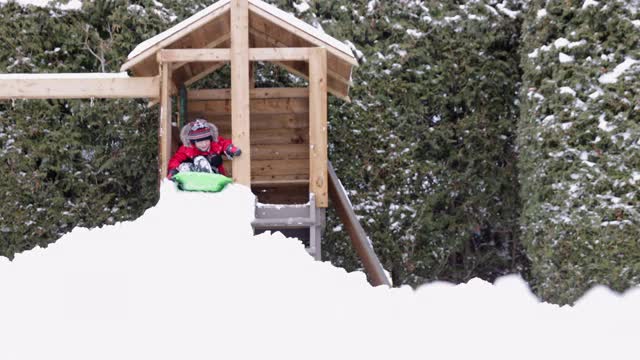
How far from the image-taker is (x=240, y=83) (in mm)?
6812

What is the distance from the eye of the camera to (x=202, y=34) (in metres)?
7.48

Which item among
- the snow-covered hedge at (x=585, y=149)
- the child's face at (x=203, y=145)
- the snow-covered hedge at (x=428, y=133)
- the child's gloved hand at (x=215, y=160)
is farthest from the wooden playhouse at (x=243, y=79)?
the snow-covered hedge at (x=585, y=149)

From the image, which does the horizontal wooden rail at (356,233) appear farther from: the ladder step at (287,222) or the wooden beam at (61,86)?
the wooden beam at (61,86)

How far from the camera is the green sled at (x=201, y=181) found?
6.68 metres

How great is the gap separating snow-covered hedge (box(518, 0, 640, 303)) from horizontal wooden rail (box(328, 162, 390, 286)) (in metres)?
1.44

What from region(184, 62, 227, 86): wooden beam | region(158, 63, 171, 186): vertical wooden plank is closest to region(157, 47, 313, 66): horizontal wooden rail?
region(158, 63, 171, 186): vertical wooden plank

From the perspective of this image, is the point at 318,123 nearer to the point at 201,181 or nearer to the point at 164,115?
the point at 201,181

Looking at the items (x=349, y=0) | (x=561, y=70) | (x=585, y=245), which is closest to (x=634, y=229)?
(x=585, y=245)

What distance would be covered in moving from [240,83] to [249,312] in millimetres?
2770

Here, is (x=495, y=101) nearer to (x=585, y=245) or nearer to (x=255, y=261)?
(x=585, y=245)

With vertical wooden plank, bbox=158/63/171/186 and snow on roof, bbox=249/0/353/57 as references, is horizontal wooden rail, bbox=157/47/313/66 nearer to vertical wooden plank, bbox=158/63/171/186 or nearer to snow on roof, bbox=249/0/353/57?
vertical wooden plank, bbox=158/63/171/186

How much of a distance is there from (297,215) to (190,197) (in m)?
0.93

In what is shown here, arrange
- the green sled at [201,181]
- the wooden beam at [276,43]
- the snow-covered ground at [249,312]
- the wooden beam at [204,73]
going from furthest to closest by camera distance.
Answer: the wooden beam at [204,73] → the wooden beam at [276,43] → the green sled at [201,181] → the snow-covered ground at [249,312]

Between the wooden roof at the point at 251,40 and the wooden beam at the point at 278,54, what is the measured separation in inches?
5.0
